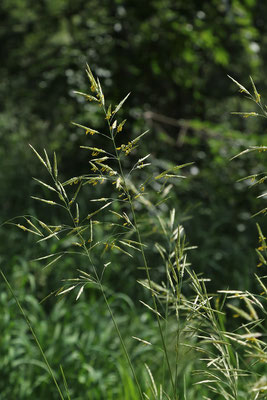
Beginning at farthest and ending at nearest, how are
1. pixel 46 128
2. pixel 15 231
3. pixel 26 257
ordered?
1. pixel 46 128
2. pixel 15 231
3. pixel 26 257

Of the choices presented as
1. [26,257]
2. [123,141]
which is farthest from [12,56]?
[26,257]

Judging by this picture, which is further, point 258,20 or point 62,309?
point 258,20

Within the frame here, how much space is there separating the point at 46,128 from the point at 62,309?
2467 mm

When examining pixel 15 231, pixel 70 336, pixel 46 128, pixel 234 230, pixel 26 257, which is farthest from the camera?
pixel 46 128

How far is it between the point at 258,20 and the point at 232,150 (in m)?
1.59

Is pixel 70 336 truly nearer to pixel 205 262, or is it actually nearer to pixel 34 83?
pixel 205 262

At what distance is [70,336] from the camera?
283cm

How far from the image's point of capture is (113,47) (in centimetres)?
443

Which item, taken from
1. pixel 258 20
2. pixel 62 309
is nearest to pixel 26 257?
pixel 62 309

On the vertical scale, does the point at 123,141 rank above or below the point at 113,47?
below

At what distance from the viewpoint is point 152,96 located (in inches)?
196

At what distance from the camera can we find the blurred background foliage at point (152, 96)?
164 inches

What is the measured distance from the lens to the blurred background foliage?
13.6ft

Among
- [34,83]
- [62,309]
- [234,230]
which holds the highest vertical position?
[34,83]
